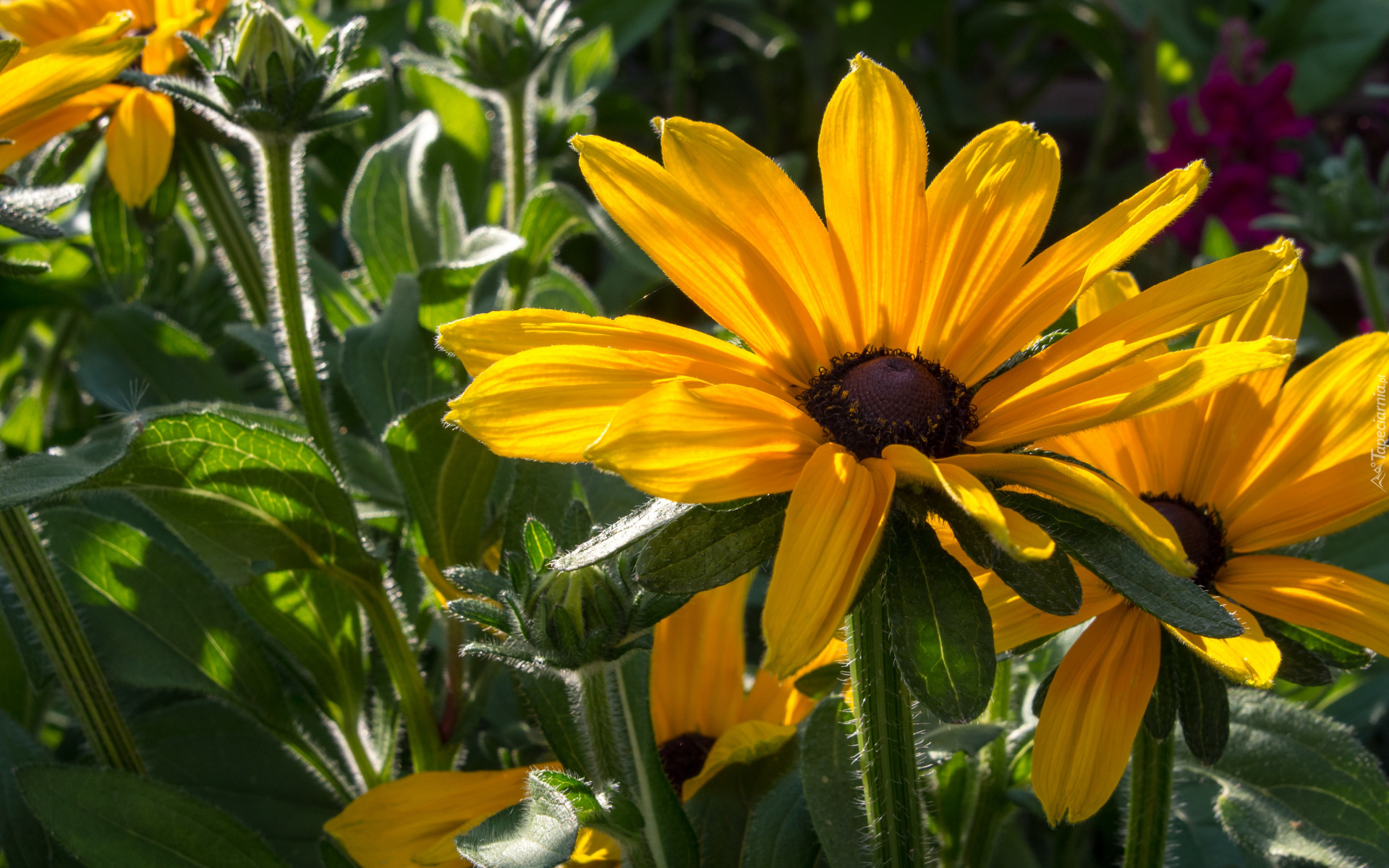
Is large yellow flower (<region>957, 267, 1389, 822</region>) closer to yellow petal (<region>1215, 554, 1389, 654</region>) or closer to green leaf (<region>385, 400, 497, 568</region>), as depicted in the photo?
yellow petal (<region>1215, 554, 1389, 654</region>)

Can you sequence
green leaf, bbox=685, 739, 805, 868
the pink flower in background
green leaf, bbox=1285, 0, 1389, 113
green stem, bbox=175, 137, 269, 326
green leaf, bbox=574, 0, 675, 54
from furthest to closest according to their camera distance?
green leaf, bbox=1285, 0, 1389, 113 → green leaf, bbox=574, 0, 675, 54 → the pink flower in background → green stem, bbox=175, 137, 269, 326 → green leaf, bbox=685, 739, 805, 868

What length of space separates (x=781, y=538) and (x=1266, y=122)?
1.36 metres

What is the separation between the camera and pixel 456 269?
3.01 feet

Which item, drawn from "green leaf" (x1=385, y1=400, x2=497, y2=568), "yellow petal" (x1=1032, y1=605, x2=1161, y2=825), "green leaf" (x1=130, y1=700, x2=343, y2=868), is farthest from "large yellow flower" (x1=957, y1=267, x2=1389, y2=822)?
"green leaf" (x1=130, y1=700, x2=343, y2=868)

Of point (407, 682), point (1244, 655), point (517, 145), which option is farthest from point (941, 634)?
point (517, 145)

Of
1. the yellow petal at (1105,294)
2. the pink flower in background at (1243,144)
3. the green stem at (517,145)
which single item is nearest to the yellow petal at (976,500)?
the yellow petal at (1105,294)

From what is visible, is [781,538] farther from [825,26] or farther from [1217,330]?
[825,26]

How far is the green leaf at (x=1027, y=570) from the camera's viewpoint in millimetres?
497

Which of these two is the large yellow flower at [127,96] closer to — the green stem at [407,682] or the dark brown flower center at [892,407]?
the green stem at [407,682]

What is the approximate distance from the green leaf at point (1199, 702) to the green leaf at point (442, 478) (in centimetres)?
44

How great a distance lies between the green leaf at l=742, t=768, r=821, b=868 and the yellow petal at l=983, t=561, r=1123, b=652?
0.16m

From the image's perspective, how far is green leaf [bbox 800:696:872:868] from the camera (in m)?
0.65

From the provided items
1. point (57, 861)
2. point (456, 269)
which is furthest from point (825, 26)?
point (57, 861)

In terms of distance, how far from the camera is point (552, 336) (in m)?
0.55
